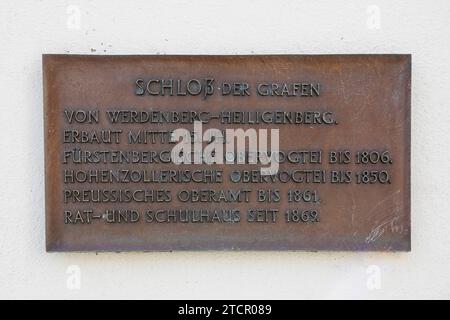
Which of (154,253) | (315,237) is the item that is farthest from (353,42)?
(154,253)

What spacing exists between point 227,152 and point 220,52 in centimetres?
59

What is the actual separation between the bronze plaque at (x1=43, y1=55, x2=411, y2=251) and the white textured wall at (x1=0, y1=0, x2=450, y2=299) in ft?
0.48

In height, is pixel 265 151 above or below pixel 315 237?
above

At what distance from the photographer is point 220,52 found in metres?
2.89

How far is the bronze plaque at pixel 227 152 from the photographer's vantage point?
2805mm

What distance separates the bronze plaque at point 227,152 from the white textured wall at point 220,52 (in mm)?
145

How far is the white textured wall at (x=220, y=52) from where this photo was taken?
2.89 m

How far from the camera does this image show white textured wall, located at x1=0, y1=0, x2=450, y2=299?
2.89 meters

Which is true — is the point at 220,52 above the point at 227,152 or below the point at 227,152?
above

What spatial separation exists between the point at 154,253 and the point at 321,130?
121 centimetres

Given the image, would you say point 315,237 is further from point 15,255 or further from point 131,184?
point 15,255

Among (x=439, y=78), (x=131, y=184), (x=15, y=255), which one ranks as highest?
(x=439, y=78)

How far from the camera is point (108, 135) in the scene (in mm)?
2814

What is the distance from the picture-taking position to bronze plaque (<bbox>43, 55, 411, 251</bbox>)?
2.80 metres
